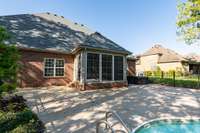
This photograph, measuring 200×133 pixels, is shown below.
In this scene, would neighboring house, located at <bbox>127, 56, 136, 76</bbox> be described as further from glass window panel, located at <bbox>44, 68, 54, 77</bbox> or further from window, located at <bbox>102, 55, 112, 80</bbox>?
glass window panel, located at <bbox>44, 68, 54, 77</bbox>

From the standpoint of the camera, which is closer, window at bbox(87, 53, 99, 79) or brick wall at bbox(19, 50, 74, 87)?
window at bbox(87, 53, 99, 79)

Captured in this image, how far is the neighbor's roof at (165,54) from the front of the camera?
39138 millimetres

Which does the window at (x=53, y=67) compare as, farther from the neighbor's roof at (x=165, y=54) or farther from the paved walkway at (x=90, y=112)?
the neighbor's roof at (x=165, y=54)

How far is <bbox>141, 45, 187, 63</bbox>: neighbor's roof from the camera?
128 ft

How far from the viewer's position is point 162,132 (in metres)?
6.33

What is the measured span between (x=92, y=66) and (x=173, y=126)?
938cm

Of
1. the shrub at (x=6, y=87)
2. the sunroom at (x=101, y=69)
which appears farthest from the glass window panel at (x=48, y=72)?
the shrub at (x=6, y=87)

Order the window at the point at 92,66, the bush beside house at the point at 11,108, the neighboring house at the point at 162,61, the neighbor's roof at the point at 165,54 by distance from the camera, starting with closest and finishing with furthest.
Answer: the bush beside house at the point at 11,108, the window at the point at 92,66, the neighboring house at the point at 162,61, the neighbor's roof at the point at 165,54

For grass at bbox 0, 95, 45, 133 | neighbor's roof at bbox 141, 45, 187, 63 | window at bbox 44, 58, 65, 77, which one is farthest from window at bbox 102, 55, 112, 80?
neighbor's roof at bbox 141, 45, 187, 63

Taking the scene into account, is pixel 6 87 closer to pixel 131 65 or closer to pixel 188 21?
pixel 131 65

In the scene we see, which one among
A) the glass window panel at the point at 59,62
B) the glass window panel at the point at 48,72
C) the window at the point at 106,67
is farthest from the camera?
the glass window panel at the point at 59,62

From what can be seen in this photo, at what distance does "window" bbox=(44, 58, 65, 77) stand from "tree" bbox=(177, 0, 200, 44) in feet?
59.4

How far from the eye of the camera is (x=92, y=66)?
15016mm

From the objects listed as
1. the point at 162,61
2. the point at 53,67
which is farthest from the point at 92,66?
the point at 162,61
